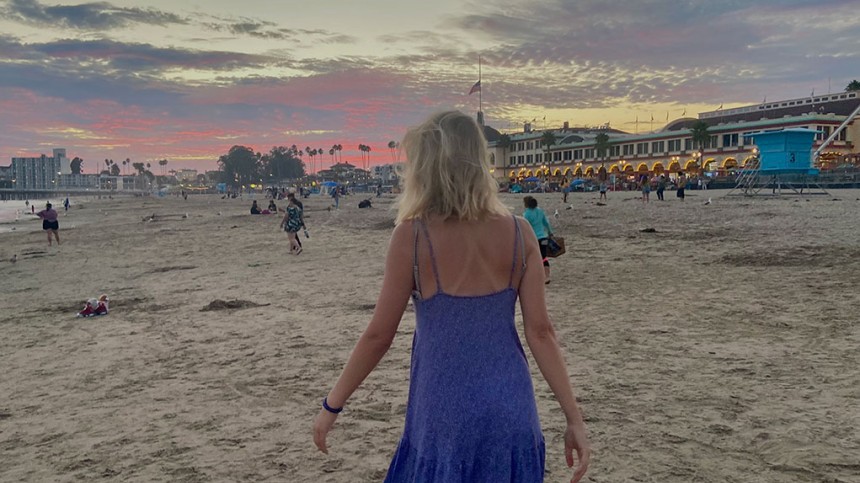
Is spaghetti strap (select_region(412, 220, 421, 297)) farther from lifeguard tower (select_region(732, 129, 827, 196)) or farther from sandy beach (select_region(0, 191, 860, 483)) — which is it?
lifeguard tower (select_region(732, 129, 827, 196))

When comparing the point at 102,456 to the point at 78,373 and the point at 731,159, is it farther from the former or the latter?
the point at 731,159

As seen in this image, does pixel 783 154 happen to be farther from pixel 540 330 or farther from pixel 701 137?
pixel 701 137

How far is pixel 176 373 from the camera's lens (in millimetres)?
6836

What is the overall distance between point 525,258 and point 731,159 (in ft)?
286

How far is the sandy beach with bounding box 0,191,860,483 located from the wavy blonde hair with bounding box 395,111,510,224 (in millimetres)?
Answer: 2890

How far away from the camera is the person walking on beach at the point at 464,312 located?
1.92m

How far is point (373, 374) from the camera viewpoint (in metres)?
6.55

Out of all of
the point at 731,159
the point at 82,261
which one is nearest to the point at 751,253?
the point at 82,261


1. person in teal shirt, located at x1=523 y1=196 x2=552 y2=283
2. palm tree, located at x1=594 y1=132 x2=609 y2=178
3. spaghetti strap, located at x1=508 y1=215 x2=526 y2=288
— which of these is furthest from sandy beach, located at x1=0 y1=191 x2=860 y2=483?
palm tree, located at x1=594 y1=132 x2=609 y2=178

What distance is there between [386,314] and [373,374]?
187 inches

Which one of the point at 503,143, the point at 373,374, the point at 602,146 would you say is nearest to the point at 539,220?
the point at 373,374

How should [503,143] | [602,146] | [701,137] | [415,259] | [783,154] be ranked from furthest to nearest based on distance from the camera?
1. [503,143]
2. [602,146]
3. [701,137]
4. [783,154]
5. [415,259]

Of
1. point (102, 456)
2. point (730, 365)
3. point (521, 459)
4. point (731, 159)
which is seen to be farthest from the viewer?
point (731, 159)

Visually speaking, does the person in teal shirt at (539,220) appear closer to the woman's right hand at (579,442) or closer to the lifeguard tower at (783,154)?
the woman's right hand at (579,442)
